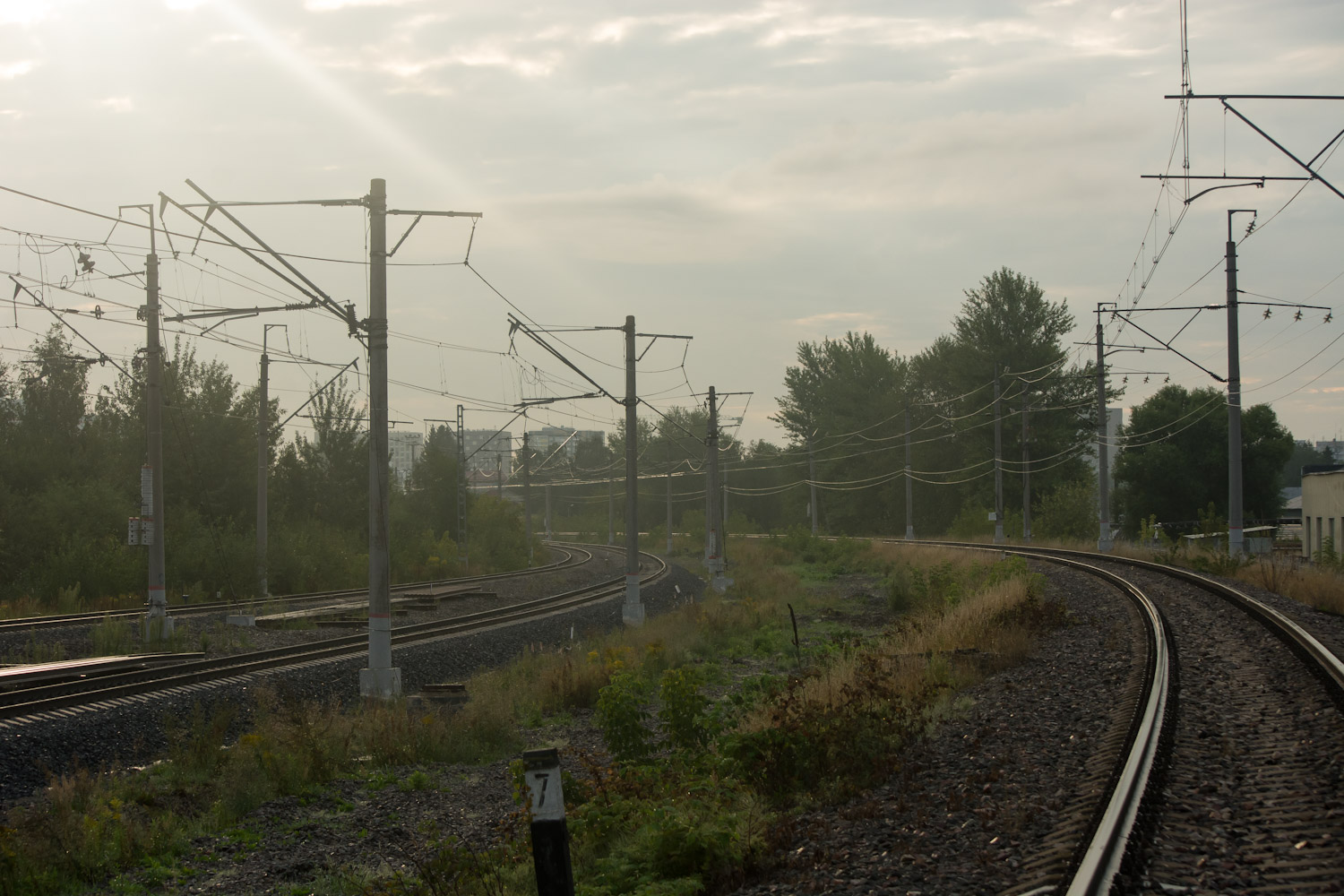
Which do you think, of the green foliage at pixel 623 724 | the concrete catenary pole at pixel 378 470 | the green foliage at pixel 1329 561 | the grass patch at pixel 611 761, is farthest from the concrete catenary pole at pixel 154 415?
the green foliage at pixel 1329 561

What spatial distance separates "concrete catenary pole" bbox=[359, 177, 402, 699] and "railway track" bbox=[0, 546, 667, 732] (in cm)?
241

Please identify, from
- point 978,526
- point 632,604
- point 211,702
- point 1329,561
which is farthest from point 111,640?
point 978,526

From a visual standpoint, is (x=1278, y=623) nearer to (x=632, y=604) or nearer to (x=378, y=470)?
(x=378, y=470)

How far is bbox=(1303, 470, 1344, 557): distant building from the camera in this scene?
40.5 m

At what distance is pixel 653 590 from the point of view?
126 feet

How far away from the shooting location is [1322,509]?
43000 millimetres

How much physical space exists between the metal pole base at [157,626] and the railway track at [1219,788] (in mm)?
18039

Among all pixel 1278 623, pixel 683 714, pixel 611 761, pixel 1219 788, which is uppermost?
pixel 1278 623

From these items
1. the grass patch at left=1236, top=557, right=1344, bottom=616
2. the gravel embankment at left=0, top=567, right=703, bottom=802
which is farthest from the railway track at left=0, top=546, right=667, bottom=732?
the grass patch at left=1236, top=557, right=1344, bottom=616

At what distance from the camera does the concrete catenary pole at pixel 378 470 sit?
16.3 m

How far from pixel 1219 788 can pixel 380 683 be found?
12546mm

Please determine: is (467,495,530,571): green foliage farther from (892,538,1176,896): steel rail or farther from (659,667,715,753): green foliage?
(892,538,1176,896): steel rail

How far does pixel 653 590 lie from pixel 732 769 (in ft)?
96.1

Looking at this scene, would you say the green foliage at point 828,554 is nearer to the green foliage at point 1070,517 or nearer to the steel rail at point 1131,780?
the green foliage at point 1070,517
